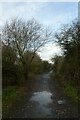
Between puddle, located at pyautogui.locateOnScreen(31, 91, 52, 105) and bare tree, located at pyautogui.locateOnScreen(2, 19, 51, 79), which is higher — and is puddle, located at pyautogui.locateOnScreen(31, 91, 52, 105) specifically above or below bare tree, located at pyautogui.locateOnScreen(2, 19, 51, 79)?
below

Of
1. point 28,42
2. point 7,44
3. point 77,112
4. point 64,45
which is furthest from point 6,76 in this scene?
point 77,112

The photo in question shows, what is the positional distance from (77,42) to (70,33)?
2.01m

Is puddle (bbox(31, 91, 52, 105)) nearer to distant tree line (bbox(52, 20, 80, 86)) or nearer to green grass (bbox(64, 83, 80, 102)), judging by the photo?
green grass (bbox(64, 83, 80, 102))

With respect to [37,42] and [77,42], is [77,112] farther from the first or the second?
[37,42]

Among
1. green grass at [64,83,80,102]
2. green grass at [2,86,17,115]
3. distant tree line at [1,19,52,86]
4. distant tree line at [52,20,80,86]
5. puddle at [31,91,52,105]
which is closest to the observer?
green grass at [2,86,17,115]

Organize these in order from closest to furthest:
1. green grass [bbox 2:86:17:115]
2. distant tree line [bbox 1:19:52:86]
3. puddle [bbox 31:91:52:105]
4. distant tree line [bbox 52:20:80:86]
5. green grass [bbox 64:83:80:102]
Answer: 1. green grass [bbox 2:86:17:115]
2. puddle [bbox 31:91:52:105]
3. green grass [bbox 64:83:80:102]
4. distant tree line [bbox 52:20:80:86]
5. distant tree line [bbox 1:19:52:86]

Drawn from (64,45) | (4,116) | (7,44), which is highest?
(7,44)

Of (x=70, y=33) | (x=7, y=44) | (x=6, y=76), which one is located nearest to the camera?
(x=70, y=33)

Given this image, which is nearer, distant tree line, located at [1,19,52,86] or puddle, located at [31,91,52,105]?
puddle, located at [31,91,52,105]

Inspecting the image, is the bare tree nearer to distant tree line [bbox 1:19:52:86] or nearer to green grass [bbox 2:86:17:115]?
distant tree line [bbox 1:19:52:86]

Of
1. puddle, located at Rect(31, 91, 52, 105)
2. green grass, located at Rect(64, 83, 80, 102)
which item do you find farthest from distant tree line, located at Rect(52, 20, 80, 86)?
puddle, located at Rect(31, 91, 52, 105)

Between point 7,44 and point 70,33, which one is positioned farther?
point 7,44

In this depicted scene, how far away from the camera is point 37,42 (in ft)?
121

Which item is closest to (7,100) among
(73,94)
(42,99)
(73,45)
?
(42,99)
